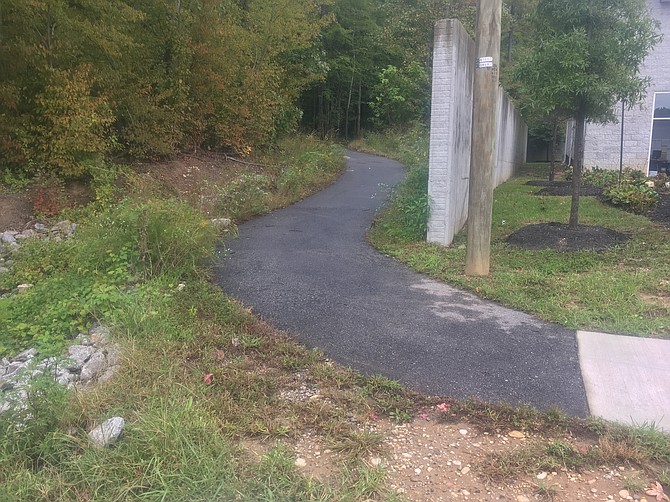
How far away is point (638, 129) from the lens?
50.5ft

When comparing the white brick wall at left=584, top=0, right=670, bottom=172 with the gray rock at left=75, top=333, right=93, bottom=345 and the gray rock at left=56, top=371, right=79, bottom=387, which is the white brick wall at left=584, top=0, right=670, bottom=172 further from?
the gray rock at left=56, top=371, right=79, bottom=387

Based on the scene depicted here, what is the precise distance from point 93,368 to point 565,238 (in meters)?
6.40

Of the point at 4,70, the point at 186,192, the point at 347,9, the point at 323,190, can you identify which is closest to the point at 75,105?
the point at 4,70

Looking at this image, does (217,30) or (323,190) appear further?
(323,190)

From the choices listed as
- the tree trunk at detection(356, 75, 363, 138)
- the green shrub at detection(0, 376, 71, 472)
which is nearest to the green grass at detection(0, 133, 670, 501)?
the green shrub at detection(0, 376, 71, 472)

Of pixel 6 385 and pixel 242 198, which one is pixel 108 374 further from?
pixel 242 198

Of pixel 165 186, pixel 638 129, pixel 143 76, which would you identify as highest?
pixel 143 76

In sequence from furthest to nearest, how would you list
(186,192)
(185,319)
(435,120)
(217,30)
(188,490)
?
(217,30), (186,192), (435,120), (185,319), (188,490)

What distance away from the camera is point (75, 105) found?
10023mm

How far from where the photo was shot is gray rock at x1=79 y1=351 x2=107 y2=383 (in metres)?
3.93

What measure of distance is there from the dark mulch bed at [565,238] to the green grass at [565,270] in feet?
0.68

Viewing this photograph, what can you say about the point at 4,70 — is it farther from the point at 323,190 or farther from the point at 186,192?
the point at 323,190

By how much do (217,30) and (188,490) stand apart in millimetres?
12173

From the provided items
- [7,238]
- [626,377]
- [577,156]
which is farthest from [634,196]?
[7,238]
